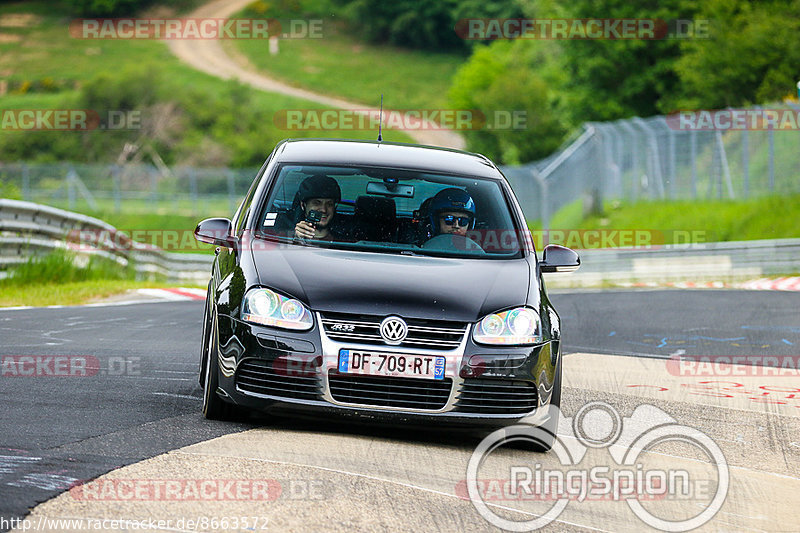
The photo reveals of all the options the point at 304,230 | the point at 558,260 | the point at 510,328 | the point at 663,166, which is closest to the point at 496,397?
the point at 510,328

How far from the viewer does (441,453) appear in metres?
6.76

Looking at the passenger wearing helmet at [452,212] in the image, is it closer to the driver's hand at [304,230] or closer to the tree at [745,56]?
the driver's hand at [304,230]

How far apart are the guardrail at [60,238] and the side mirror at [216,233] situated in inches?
354

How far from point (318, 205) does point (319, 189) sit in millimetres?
118

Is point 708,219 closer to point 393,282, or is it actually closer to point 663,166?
point 663,166

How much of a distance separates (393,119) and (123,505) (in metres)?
94.6

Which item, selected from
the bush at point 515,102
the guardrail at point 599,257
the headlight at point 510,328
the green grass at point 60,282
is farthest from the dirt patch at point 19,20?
the headlight at point 510,328

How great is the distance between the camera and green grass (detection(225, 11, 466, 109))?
4309 inches

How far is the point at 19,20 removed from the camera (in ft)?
416

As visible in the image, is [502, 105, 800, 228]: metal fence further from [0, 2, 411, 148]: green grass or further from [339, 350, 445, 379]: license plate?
[0, 2, 411, 148]: green grass

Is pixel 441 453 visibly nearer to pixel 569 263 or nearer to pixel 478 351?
pixel 478 351

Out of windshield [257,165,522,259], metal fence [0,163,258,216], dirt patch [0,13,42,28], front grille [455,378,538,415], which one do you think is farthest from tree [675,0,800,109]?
dirt patch [0,13,42,28]

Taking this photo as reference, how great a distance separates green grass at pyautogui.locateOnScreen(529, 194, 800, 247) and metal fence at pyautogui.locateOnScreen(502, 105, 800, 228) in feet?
0.81

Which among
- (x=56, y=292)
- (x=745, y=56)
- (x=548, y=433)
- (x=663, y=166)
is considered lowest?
(x=56, y=292)
